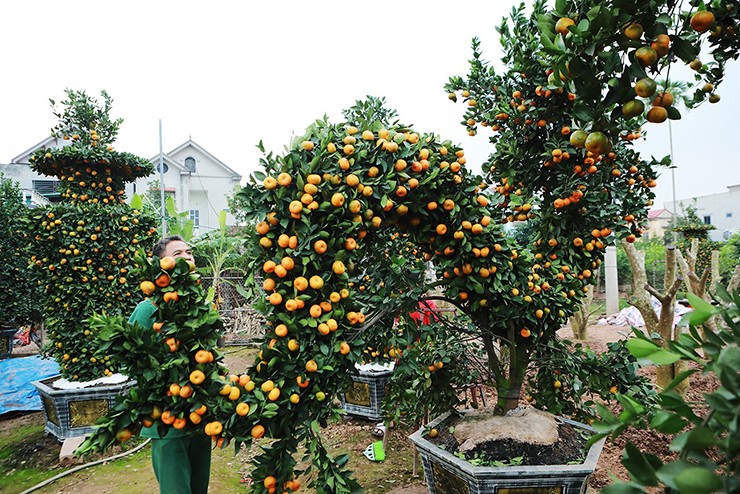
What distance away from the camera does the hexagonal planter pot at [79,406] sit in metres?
4.32

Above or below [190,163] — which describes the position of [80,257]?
below

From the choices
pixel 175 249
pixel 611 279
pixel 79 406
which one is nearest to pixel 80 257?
pixel 79 406

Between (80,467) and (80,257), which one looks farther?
(80,257)

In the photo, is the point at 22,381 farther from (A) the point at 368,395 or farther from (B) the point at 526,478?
(B) the point at 526,478

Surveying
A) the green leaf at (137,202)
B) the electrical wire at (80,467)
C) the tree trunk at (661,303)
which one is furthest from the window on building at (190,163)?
the tree trunk at (661,303)

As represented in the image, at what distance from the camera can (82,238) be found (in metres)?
4.58

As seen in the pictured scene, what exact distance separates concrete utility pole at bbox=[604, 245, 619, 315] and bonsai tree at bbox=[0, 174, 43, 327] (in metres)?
12.1

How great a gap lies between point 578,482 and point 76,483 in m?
3.99

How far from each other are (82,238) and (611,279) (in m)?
11.4

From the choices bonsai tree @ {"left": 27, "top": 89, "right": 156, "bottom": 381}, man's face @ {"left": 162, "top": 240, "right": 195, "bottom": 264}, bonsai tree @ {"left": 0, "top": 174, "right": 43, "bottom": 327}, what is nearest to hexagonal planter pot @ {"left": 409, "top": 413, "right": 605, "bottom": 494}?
man's face @ {"left": 162, "top": 240, "right": 195, "bottom": 264}

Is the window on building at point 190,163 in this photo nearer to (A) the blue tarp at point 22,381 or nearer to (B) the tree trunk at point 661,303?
(A) the blue tarp at point 22,381

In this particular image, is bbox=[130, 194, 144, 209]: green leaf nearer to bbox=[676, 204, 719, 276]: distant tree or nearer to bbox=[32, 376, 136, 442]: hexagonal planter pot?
bbox=[32, 376, 136, 442]: hexagonal planter pot

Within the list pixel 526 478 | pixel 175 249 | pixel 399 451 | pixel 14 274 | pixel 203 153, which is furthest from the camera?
pixel 203 153

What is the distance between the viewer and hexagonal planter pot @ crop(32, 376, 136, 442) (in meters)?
4.32
